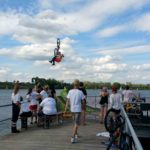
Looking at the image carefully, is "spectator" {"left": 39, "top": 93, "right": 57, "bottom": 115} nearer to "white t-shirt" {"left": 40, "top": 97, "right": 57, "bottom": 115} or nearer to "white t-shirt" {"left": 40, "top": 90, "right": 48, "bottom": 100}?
"white t-shirt" {"left": 40, "top": 97, "right": 57, "bottom": 115}

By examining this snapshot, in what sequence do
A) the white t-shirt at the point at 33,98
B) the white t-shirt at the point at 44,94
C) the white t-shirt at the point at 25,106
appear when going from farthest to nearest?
the white t-shirt at the point at 44,94 → the white t-shirt at the point at 33,98 → the white t-shirt at the point at 25,106

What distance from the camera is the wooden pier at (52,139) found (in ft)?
35.2

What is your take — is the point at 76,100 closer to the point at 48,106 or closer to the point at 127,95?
the point at 48,106

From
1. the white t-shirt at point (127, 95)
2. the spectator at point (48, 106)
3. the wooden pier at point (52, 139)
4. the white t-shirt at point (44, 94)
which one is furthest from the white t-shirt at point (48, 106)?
the white t-shirt at point (127, 95)

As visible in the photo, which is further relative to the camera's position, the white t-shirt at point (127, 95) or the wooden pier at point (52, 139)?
the white t-shirt at point (127, 95)

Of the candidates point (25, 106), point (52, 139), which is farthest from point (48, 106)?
point (52, 139)

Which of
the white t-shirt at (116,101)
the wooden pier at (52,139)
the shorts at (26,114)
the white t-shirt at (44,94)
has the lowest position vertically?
the wooden pier at (52,139)

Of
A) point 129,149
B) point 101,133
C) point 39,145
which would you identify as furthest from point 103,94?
point 129,149

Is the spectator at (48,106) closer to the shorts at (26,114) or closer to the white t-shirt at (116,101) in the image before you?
the shorts at (26,114)

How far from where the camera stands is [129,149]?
7824 mm

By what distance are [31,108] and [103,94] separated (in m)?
3.12

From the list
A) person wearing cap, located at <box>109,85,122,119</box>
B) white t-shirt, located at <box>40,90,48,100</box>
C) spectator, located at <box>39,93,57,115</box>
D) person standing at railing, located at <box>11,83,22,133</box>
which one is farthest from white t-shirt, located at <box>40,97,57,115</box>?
person wearing cap, located at <box>109,85,122,119</box>

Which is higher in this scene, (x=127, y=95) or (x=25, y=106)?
(x=127, y=95)

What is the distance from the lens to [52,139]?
39.4 feet
